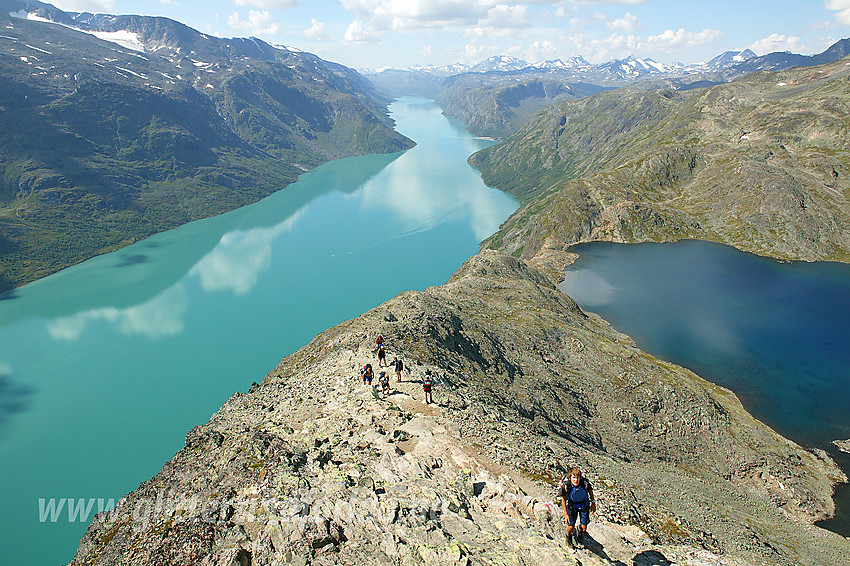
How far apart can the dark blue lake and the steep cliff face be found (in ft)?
60.5

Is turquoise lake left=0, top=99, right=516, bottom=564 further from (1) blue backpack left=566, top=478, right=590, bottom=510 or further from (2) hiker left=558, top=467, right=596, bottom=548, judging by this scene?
(1) blue backpack left=566, top=478, right=590, bottom=510

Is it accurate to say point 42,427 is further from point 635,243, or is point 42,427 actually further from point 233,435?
point 635,243

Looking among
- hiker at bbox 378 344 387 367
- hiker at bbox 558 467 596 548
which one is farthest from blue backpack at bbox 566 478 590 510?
hiker at bbox 378 344 387 367

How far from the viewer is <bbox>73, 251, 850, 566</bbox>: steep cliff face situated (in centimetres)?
2277

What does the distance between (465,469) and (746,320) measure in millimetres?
122630

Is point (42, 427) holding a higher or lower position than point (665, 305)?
lower

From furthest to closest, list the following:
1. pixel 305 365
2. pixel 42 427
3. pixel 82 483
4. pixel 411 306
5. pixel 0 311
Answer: pixel 0 311 < pixel 42 427 < pixel 82 483 < pixel 411 306 < pixel 305 365

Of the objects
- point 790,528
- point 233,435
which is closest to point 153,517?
point 233,435

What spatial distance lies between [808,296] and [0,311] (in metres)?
295

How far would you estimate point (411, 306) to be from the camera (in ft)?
225

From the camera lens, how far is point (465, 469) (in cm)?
2856

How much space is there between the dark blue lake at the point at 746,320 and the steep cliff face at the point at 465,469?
18.4 m

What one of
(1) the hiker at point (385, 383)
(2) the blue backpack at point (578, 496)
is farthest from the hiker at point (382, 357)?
(2) the blue backpack at point (578, 496)

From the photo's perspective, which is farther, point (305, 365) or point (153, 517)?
point (305, 365)
